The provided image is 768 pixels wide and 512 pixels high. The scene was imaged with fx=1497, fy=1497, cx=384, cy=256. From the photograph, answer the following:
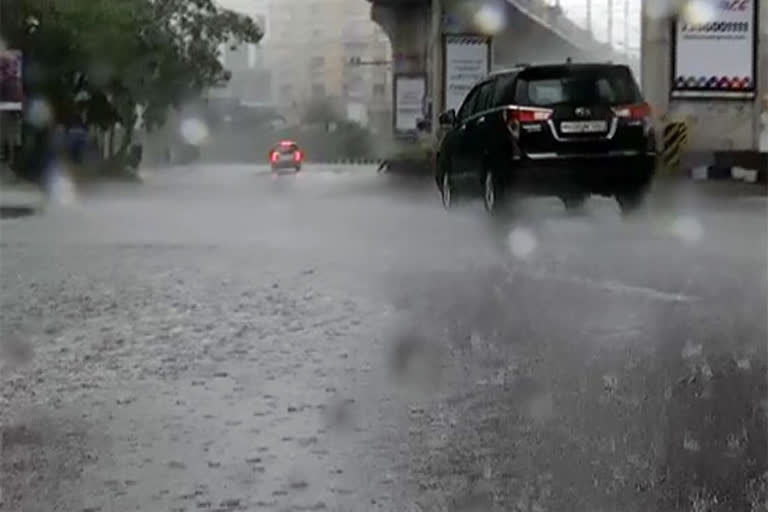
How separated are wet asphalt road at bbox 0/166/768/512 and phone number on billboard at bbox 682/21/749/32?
15.5m

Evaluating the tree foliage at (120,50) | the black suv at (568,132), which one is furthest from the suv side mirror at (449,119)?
the tree foliage at (120,50)

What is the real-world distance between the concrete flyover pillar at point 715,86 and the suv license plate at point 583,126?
1255 centimetres

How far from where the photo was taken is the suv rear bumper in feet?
50.0

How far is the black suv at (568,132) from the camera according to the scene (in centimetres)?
1517

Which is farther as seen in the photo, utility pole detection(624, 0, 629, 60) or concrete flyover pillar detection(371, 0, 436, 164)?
concrete flyover pillar detection(371, 0, 436, 164)

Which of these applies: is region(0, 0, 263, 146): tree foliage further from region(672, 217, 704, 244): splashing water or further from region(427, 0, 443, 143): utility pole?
region(672, 217, 704, 244): splashing water

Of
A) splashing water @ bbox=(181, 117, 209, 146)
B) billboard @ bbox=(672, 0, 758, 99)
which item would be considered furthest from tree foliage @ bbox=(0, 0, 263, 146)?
billboard @ bbox=(672, 0, 758, 99)

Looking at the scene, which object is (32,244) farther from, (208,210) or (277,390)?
(277,390)

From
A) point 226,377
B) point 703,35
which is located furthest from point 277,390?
point 703,35

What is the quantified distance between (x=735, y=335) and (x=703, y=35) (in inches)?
854

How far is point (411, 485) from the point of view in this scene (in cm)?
484

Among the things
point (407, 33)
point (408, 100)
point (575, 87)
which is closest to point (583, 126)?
point (575, 87)

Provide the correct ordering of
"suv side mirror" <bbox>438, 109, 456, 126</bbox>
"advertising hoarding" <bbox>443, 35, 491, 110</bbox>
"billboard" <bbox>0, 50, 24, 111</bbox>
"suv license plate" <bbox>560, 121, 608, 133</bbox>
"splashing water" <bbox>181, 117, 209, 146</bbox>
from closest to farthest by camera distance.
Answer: "suv license plate" <bbox>560, 121, 608, 133</bbox> → "suv side mirror" <bbox>438, 109, 456, 126</bbox> → "billboard" <bbox>0, 50, 24, 111</bbox> → "splashing water" <bbox>181, 117, 209, 146</bbox> → "advertising hoarding" <bbox>443, 35, 491, 110</bbox>

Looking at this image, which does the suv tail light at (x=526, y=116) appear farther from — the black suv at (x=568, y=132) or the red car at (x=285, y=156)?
the red car at (x=285, y=156)
